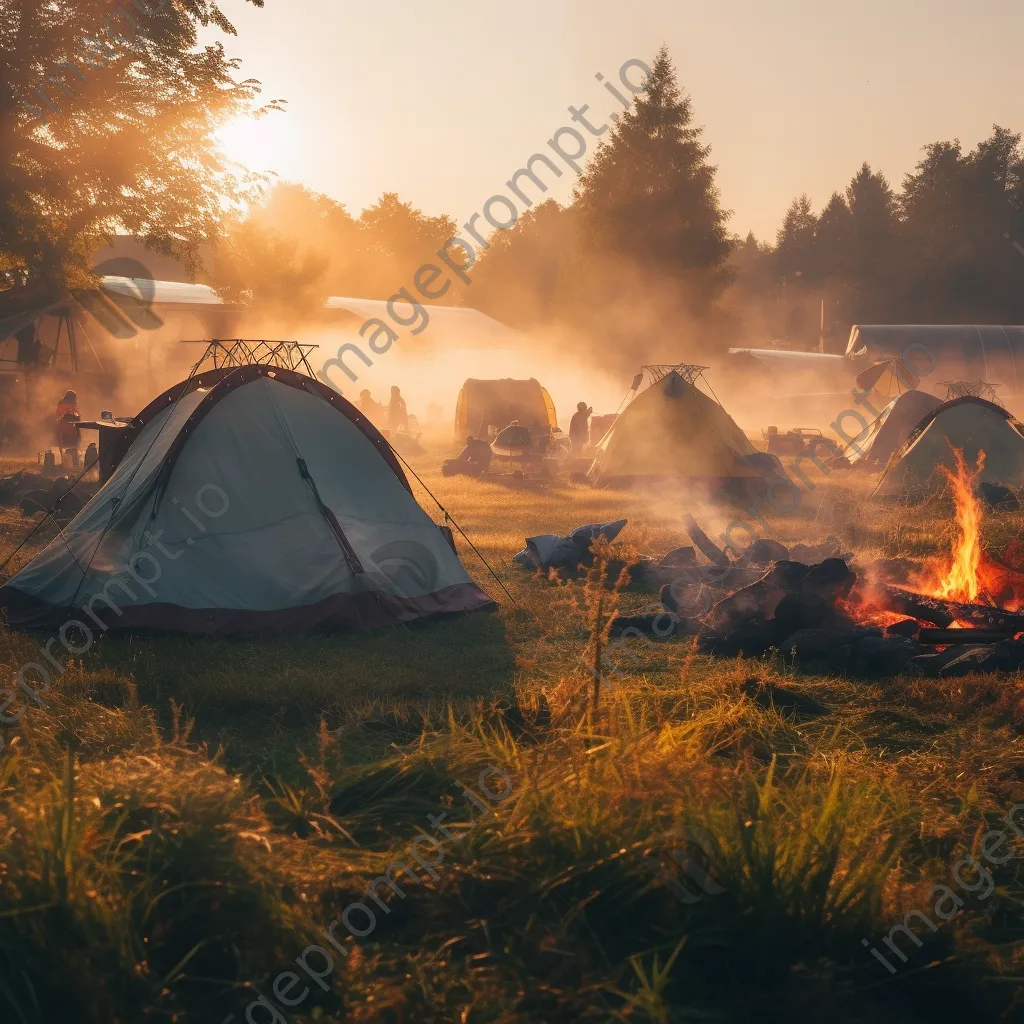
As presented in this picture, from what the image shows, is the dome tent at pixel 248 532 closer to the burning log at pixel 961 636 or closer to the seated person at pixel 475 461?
the burning log at pixel 961 636

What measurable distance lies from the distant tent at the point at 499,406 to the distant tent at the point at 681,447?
907cm

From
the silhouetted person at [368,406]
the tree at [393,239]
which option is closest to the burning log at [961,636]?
the silhouetted person at [368,406]

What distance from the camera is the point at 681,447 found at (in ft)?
60.6

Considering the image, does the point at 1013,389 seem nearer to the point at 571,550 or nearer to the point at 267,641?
the point at 571,550

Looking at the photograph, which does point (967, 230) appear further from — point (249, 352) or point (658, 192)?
point (249, 352)

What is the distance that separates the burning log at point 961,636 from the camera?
7484 mm

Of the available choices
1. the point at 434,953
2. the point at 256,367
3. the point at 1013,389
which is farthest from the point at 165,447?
the point at 1013,389

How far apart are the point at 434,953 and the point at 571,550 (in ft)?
24.2

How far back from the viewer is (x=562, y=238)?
268 feet

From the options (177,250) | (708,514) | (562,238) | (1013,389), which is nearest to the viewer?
(708,514)

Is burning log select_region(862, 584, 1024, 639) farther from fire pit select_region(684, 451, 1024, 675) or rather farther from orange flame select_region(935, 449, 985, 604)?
orange flame select_region(935, 449, 985, 604)

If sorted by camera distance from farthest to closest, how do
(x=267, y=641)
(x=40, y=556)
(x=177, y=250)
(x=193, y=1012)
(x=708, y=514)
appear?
(x=177, y=250)
(x=708, y=514)
(x=40, y=556)
(x=267, y=641)
(x=193, y=1012)

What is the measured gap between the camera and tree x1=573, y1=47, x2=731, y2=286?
50.6m

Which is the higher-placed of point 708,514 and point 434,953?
point 708,514
